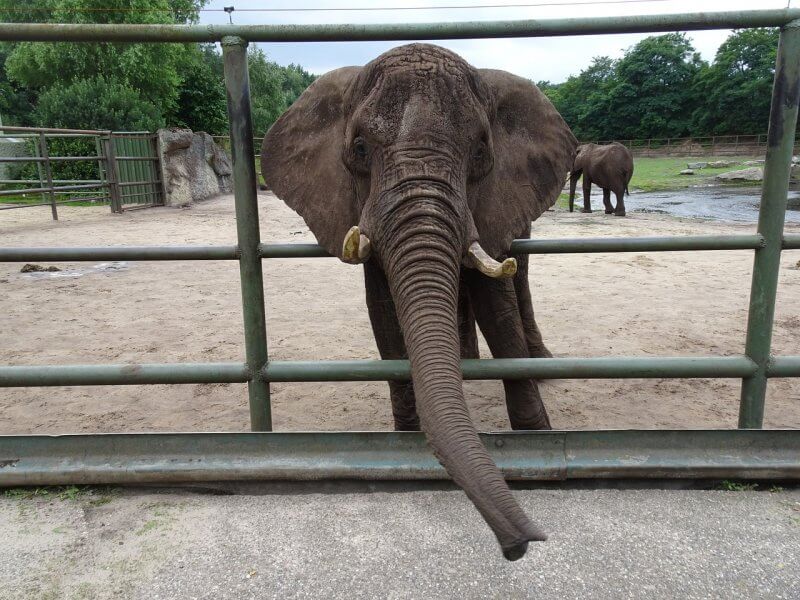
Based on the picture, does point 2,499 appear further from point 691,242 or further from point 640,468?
point 691,242

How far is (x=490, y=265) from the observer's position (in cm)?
206

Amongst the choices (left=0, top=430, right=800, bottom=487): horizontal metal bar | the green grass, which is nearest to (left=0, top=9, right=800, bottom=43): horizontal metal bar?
(left=0, top=430, right=800, bottom=487): horizontal metal bar

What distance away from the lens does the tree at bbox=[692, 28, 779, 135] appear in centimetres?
3891

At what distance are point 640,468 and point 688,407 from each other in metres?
1.75

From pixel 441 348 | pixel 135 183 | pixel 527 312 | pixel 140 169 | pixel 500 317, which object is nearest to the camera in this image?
pixel 441 348

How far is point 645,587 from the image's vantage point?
5.81ft

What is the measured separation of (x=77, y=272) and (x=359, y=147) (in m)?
6.88

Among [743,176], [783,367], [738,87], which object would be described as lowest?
[743,176]

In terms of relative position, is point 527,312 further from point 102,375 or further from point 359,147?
point 102,375

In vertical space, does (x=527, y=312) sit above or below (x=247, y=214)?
below

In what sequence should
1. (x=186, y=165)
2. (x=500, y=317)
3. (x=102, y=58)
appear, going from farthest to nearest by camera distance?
1. (x=102, y=58)
2. (x=186, y=165)
3. (x=500, y=317)

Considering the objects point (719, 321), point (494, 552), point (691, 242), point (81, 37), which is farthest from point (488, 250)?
point (719, 321)

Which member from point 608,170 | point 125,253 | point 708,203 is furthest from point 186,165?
point 125,253

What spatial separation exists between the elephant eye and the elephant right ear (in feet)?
0.49
